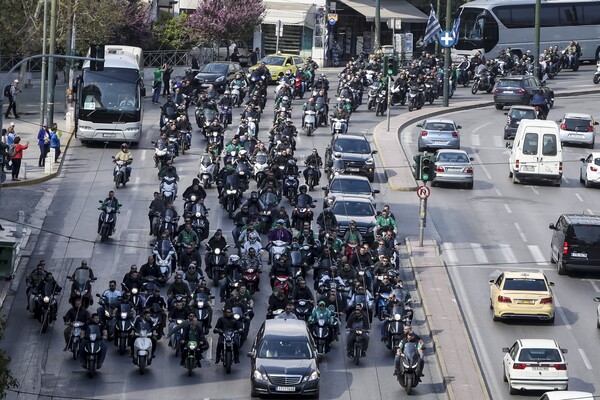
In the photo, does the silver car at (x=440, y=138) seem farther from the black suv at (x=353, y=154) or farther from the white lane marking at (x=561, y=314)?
the white lane marking at (x=561, y=314)

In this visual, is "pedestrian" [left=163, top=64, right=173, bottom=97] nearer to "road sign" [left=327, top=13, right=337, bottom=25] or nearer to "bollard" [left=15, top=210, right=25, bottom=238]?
"road sign" [left=327, top=13, right=337, bottom=25]

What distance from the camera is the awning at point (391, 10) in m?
91.8

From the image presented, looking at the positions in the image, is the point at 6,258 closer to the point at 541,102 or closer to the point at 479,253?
the point at 479,253

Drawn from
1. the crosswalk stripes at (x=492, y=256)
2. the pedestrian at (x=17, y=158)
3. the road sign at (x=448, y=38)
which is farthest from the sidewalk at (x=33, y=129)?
the road sign at (x=448, y=38)

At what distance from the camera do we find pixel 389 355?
33.7m

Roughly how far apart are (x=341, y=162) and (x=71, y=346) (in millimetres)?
18981

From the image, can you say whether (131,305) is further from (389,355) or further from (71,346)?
(389,355)

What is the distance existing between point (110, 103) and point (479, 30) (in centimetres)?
3534

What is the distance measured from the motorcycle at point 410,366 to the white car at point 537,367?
1.86 meters

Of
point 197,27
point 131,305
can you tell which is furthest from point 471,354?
point 197,27

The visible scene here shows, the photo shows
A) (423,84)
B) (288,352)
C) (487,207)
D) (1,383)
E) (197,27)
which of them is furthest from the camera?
(197,27)

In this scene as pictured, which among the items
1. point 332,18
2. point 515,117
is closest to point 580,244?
point 515,117

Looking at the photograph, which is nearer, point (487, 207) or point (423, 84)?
point (487, 207)

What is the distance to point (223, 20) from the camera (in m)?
79.7
